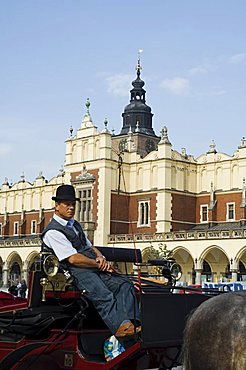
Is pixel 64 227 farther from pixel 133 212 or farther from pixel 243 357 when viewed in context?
pixel 133 212

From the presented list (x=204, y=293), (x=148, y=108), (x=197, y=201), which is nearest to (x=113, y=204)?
(x=197, y=201)

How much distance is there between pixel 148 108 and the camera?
5581 cm

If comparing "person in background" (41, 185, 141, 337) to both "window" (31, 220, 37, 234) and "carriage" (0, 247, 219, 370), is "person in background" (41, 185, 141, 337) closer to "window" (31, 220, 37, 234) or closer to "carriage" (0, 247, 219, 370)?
"carriage" (0, 247, 219, 370)

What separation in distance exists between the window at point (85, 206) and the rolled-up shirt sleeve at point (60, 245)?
3607 centimetres

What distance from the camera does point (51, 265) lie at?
474 centimetres

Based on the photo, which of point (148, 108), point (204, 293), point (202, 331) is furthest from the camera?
point (148, 108)

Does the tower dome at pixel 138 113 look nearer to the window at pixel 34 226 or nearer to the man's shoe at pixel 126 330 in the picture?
the window at pixel 34 226

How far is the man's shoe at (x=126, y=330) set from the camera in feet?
14.6

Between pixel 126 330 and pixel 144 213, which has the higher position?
pixel 144 213

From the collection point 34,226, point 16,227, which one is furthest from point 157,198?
point 16,227

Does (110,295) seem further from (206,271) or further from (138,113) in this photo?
(138,113)

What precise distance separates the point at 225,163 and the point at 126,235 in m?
7.31

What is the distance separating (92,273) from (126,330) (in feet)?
1.60

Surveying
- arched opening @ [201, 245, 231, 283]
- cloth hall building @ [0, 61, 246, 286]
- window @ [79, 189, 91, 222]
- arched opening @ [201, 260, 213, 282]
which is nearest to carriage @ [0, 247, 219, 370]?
cloth hall building @ [0, 61, 246, 286]
